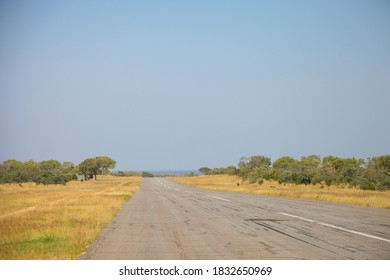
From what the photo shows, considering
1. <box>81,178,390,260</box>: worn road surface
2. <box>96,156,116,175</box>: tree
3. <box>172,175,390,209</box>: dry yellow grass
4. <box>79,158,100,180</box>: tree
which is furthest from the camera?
<box>96,156,116,175</box>: tree

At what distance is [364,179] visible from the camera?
1763 inches

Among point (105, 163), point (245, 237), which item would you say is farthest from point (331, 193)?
point (105, 163)

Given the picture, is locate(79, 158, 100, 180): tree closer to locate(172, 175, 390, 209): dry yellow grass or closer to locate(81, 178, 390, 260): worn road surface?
locate(172, 175, 390, 209): dry yellow grass

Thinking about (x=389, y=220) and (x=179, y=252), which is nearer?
(x=179, y=252)

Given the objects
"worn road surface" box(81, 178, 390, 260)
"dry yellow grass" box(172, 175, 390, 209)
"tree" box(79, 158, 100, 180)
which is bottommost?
"worn road surface" box(81, 178, 390, 260)

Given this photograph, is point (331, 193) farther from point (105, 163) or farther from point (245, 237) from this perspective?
point (105, 163)

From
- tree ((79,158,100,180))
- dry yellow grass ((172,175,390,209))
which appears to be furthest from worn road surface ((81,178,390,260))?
tree ((79,158,100,180))

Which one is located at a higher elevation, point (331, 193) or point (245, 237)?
point (331, 193)
